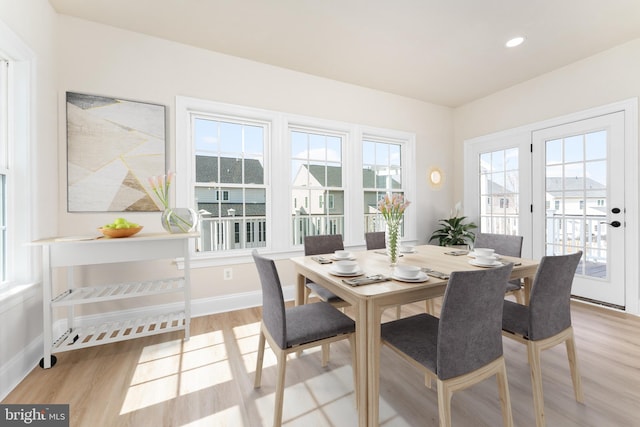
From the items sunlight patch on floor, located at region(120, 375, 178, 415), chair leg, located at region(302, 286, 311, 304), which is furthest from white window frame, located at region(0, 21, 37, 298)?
chair leg, located at region(302, 286, 311, 304)

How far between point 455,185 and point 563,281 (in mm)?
3430

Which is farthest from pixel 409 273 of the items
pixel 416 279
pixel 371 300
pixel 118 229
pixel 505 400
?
pixel 118 229

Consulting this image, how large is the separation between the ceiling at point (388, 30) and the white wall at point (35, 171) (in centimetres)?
43

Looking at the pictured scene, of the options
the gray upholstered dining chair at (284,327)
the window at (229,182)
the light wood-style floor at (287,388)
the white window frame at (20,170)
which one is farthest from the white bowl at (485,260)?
the white window frame at (20,170)

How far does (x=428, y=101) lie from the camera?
433 centimetres

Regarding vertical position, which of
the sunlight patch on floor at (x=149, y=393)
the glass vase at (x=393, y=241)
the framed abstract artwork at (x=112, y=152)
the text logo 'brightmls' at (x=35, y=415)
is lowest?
the sunlight patch on floor at (x=149, y=393)

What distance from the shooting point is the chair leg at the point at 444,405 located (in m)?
1.13

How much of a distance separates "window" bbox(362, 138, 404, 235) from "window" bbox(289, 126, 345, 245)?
1.47 feet

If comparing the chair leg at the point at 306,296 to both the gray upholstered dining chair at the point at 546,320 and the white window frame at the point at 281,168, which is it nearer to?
the white window frame at the point at 281,168

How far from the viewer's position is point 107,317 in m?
2.50

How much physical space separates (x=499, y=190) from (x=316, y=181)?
2.81 meters

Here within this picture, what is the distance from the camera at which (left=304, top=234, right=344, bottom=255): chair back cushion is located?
2566 millimetres

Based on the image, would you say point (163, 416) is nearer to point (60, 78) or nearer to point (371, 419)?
point (371, 419)

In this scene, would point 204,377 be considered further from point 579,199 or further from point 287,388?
point 579,199
